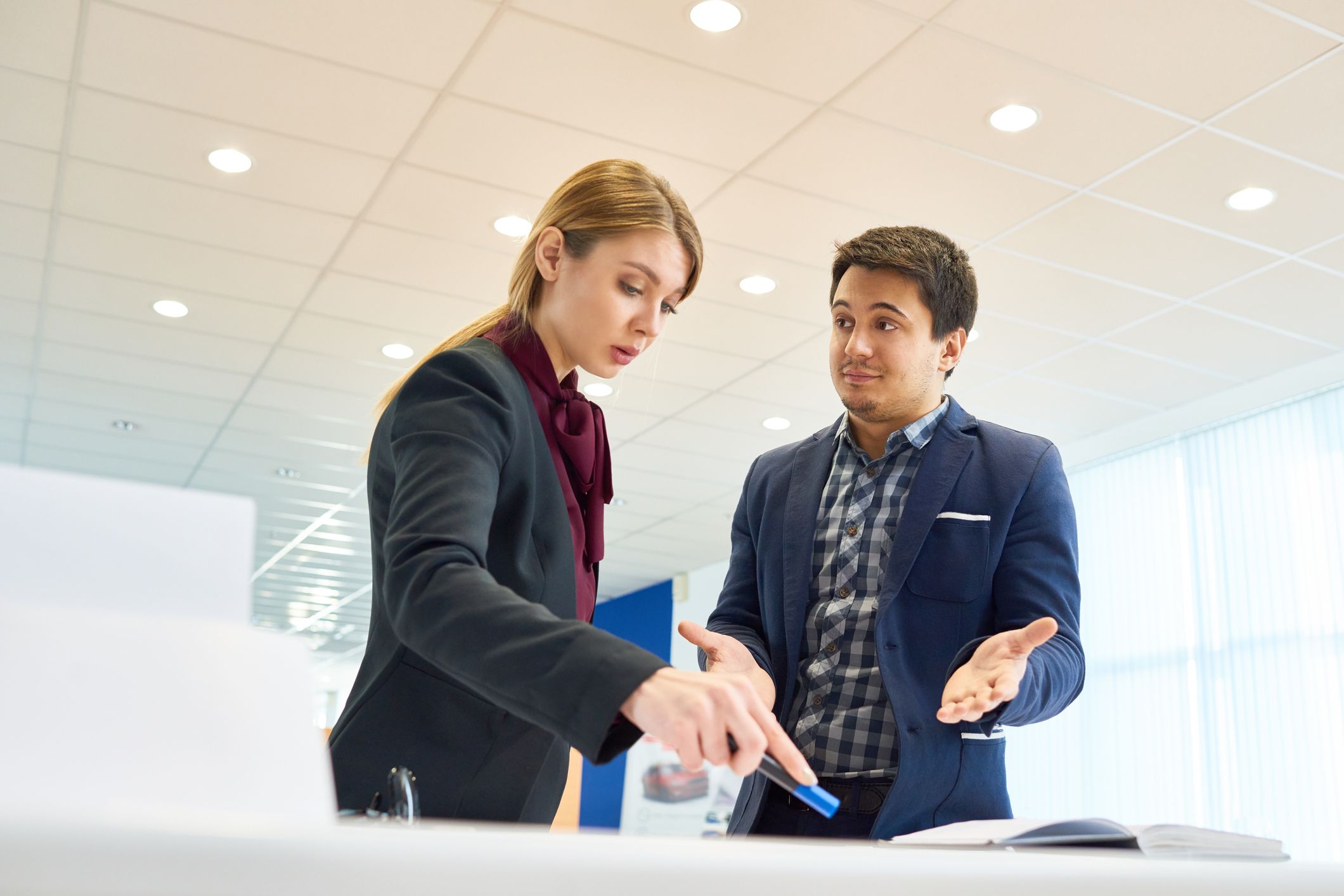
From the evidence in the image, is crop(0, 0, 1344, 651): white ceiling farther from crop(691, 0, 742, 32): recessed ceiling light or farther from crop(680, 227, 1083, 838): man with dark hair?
crop(680, 227, 1083, 838): man with dark hair

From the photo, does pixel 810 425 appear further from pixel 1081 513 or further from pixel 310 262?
pixel 310 262

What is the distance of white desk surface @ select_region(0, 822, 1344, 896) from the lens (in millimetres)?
348

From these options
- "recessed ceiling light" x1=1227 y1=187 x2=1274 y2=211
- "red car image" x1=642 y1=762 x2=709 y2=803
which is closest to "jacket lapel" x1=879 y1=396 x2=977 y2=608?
"recessed ceiling light" x1=1227 y1=187 x2=1274 y2=211

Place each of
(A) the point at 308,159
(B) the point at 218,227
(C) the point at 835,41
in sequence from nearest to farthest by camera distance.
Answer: (C) the point at 835,41 → (A) the point at 308,159 → (B) the point at 218,227

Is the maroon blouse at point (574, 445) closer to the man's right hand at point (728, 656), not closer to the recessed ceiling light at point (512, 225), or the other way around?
the man's right hand at point (728, 656)

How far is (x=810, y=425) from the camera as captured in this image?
717cm

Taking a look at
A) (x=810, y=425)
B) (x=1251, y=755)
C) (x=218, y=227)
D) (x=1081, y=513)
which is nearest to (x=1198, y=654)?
(x=1251, y=755)

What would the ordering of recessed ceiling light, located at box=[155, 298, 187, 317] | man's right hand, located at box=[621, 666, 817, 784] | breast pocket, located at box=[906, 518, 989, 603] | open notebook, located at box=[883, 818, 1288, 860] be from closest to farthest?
man's right hand, located at box=[621, 666, 817, 784]
open notebook, located at box=[883, 818, 1288, 860]
breast pocket, located at box=[906, 518, 989, 603]
recessed ceiling light, located at box=[155, 298, 187, 317]

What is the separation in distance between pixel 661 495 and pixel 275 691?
8302 millimetres

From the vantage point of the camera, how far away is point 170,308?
582 cm

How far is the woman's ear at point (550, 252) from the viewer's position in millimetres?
1486

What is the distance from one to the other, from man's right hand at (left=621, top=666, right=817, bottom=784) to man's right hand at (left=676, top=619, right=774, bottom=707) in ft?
2.33

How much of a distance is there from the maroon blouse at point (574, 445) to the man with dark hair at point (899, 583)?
0.67 ft

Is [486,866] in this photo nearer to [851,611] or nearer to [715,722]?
[715,722]
